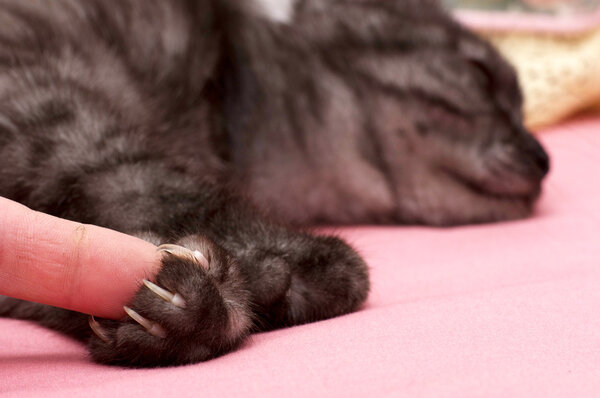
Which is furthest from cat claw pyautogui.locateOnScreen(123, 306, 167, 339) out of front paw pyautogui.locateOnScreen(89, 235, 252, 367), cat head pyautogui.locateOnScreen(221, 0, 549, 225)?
cat head pyautogui.locateOnScreen(221, 0, 549, 225)

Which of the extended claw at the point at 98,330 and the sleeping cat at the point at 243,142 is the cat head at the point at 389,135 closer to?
the sleeping cat at the point at 243,142

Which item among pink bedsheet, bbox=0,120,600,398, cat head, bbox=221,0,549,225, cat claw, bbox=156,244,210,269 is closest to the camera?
pink bedsheet, bbox=0,120,600,398

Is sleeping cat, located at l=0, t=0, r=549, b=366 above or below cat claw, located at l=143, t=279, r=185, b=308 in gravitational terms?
below

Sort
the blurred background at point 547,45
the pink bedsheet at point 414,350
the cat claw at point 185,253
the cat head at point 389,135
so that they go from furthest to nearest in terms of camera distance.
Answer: the blurred background at point 547,45
the cat head at point 389,135
the cat claw at point 185,253
the pink bedsheet at point 414,350

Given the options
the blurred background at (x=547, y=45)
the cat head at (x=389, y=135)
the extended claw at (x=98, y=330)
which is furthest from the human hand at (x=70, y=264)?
the blurred background at (x=547, y=45)

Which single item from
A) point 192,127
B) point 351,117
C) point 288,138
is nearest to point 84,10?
point 192,127

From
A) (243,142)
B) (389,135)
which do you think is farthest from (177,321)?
(389,135)

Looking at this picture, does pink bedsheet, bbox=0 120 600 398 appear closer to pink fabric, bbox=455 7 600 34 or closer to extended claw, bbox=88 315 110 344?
extended claw, bbox=88 315 110 344

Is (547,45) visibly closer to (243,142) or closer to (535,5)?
(535,5)
